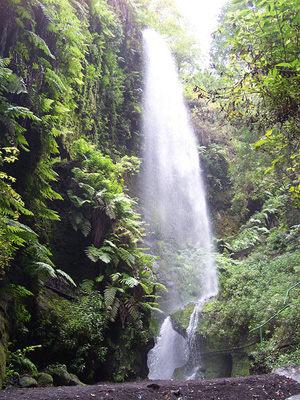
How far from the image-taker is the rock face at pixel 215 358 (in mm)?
7289

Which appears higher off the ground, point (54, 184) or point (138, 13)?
point (138, 13)

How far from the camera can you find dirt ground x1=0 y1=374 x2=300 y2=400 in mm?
3039

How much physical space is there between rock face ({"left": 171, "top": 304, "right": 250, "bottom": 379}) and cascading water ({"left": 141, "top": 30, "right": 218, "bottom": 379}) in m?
1.03

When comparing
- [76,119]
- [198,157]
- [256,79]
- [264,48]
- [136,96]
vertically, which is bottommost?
[256,79]

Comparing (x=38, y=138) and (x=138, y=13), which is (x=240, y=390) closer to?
(x=38, y=138)

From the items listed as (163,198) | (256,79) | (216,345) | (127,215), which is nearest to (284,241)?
(216,345)

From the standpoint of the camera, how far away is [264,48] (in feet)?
9.64

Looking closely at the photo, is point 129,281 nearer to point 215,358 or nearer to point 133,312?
point 133,312

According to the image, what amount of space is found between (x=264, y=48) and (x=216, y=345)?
790 cm

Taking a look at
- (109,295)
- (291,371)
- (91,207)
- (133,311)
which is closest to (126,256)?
(109,295)

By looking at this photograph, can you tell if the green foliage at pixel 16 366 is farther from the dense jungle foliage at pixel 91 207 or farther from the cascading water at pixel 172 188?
the cascading water at pixel 172 188

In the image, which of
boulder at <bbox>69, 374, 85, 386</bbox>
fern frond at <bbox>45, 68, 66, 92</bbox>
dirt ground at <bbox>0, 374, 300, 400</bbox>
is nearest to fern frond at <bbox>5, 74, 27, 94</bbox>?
fern frond at <bbox>45, 68, 66, 92</bbox>

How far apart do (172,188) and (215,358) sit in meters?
8.57

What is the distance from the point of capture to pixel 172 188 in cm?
1522
